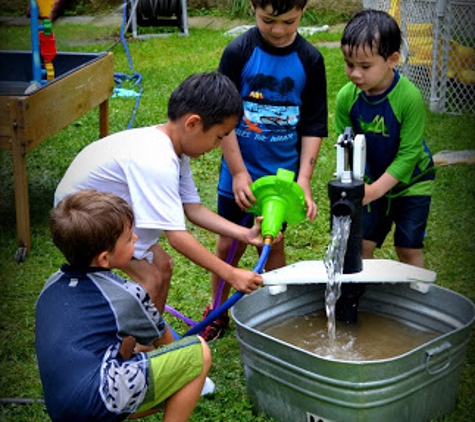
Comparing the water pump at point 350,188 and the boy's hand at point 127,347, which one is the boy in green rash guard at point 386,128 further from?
the boy's hand at point 127,347

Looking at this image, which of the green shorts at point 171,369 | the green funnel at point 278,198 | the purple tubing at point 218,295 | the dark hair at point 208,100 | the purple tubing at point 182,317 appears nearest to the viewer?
the green shorts at point 171,369

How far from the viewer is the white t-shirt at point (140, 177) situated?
2.17m

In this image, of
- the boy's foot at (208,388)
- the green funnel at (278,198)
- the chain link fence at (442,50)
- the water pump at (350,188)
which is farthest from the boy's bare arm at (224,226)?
the chain link fence at (442,50)

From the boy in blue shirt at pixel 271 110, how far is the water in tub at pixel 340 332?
1.03 feet

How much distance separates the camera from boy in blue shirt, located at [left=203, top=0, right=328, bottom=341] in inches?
105

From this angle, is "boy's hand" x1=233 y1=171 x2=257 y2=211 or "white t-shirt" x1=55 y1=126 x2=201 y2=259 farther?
"boy's hand" x1=233 y1=171 x2=257 y2=211

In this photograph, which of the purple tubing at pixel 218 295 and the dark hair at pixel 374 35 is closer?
the dark hair at pixel 374 35

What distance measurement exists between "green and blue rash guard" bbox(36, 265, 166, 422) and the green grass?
51cm

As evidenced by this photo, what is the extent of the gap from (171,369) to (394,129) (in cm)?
119

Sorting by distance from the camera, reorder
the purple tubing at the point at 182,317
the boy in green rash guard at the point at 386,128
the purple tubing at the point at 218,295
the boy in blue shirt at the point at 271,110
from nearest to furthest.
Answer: the boy in green rash guard at the point at 386,128 < the boy in blue shirt at the point at 271,110 < the purple tubing at the point at 218,295 < the purple tubing at the point at 182,317

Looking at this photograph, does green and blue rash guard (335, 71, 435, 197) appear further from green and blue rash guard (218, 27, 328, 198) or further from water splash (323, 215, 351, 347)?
water splash (323, 215, 351, 347)

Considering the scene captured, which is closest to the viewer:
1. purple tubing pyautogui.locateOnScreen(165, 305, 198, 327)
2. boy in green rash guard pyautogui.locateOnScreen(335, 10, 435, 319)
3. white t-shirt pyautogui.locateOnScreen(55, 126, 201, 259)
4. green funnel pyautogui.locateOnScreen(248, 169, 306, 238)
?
white t-shirt pyautogui.locateOnScreen(55, 126, 201, 259)

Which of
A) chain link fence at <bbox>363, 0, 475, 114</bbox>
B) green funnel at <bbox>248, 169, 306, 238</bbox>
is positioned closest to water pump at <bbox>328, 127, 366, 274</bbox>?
green funnel at <bbox>248, 169, 306, 238</bbox>

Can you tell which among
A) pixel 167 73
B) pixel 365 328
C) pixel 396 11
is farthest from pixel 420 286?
pixel 167 73
